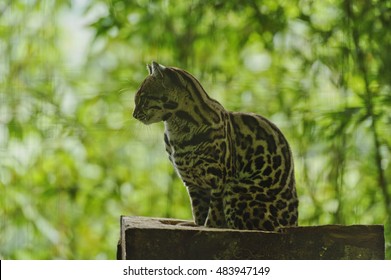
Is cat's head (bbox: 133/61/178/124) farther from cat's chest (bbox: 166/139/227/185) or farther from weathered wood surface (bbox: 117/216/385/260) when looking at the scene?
weathered wood surface (bbox: 117/216/385/260)

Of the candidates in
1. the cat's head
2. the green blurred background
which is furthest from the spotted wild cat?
the green blurred background

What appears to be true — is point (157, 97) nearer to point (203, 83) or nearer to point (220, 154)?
point (220, 154)

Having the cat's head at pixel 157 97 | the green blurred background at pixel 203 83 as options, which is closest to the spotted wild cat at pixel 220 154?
the cat's head at pixel 157 97

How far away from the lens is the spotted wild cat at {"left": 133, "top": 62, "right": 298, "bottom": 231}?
4.17 feet

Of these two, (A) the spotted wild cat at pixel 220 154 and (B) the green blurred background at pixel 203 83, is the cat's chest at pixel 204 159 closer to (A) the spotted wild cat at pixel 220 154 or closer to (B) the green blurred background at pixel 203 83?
(A) the spotted wild cat at pixel 220 154

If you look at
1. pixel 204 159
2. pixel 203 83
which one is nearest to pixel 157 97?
pixel 204 159

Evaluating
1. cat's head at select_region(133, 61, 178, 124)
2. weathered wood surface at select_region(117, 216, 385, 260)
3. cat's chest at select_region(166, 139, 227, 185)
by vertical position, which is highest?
cat's head at select_region(133, 61, 178, 124)

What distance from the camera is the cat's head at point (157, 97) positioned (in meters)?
1.26

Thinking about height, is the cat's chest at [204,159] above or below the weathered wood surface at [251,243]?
above

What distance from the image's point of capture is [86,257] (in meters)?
2.17

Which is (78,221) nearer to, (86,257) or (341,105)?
(86,257)

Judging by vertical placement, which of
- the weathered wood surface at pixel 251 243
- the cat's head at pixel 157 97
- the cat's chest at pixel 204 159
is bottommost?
the weathered wood surface at pixel 251 243

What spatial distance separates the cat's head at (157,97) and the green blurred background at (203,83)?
2.52ft

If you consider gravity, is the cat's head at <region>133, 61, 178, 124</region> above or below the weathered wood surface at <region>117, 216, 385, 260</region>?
above
